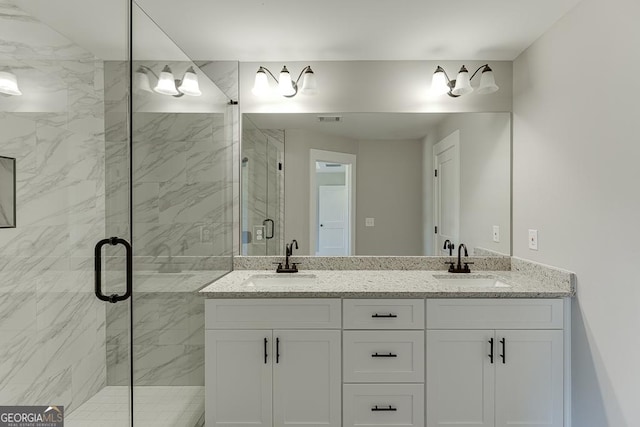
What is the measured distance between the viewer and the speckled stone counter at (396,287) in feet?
5.76

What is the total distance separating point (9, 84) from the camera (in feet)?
5.61

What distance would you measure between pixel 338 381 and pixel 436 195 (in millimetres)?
1397

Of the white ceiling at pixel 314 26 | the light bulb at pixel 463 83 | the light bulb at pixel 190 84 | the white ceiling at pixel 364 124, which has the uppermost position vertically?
the white ceiling at pixel 314 26

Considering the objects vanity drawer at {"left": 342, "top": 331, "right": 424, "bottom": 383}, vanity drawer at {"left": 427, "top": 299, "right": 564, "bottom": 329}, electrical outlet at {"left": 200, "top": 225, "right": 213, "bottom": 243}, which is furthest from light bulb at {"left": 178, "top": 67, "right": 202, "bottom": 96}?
vanity drawer at {"left": 427, "top": 299, "right": 564, "bottom": 329}

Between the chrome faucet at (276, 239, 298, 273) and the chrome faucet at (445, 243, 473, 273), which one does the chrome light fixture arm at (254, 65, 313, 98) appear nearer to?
the chrome faucet at (276, 239, 298, 273)

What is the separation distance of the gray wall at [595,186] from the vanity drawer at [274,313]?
125 centimetres

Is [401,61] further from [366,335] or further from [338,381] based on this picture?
[338,381]

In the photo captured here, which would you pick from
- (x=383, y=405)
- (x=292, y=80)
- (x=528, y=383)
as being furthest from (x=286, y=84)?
(x=528, y=383)

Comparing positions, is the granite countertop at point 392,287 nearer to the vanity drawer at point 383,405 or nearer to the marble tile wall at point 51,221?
the vanity drawer at point 383,405

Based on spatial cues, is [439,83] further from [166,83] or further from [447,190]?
[166,83]

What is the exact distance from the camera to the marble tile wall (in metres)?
1.75

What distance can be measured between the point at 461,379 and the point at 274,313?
104 cm

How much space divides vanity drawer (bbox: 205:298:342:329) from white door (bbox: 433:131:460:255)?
3.40 ft

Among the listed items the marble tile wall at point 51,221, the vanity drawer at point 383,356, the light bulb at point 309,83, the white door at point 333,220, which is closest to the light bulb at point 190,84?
the marble tile wall at point 51,221
